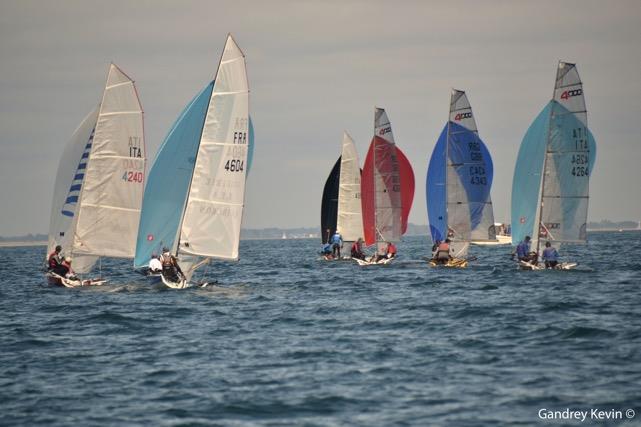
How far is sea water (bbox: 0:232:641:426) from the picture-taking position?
14836mm

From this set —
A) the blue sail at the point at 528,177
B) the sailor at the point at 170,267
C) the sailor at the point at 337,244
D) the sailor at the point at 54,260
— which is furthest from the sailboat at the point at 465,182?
the sailor at the point at 54,260

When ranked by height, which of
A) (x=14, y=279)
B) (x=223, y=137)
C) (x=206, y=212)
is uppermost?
(x=223, y=137)

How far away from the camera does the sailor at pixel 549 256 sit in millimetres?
38250

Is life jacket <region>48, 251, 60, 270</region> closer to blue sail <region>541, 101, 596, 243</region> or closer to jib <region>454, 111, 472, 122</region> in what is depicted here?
blue sail <region>541, 101, 596, 243</region>

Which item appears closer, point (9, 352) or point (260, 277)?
point (9, 352)

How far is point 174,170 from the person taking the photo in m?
33.1

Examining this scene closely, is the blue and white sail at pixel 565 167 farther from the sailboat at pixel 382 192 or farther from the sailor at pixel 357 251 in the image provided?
the sailor at pixel 357 251

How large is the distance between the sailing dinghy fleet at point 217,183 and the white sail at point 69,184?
5 centimetres

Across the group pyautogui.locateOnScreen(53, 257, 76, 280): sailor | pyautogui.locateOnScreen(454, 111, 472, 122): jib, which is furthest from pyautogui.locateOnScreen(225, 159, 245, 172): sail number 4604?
pyautogui.locateOnScreen(454, 111, 472, 122): jib

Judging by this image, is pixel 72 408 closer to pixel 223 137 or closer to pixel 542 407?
pixel 542 407

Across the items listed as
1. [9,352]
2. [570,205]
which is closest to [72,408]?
A: [9,352]

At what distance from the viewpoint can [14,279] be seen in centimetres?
4841

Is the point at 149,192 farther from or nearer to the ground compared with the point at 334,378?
farther from the ground

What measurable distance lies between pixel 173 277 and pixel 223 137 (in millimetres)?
5059
